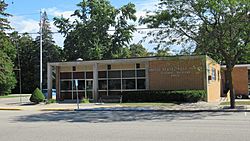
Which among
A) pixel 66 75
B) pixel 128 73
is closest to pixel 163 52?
pixel 128 73

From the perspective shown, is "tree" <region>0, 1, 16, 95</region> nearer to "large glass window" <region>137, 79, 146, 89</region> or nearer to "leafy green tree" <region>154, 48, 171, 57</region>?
"large glass window" <region>137, 79, 146, 89</region>

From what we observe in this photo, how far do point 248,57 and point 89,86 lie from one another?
1889cm

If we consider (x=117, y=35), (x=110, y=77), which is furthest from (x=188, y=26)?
(x=117, y=35)

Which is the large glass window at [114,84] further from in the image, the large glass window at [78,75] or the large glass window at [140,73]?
the large glass window at [78,75]

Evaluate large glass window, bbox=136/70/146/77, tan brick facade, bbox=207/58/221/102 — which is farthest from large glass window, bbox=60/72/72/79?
tan brick facade, bbox=207/58/221/102

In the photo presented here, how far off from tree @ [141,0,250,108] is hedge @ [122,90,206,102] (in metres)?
5.87

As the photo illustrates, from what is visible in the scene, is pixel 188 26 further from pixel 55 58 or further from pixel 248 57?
pixel 55 58

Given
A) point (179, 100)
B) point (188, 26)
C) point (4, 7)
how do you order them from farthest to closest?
point (4, 7), point (179, 100), point (188, 26)

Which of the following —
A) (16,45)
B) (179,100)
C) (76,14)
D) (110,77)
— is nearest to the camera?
(179,100)

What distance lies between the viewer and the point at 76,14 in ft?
245

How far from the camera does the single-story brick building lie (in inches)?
1415

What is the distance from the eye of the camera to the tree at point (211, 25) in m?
25.4

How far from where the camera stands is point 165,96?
35156mm

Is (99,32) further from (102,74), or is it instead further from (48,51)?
(102,74)
